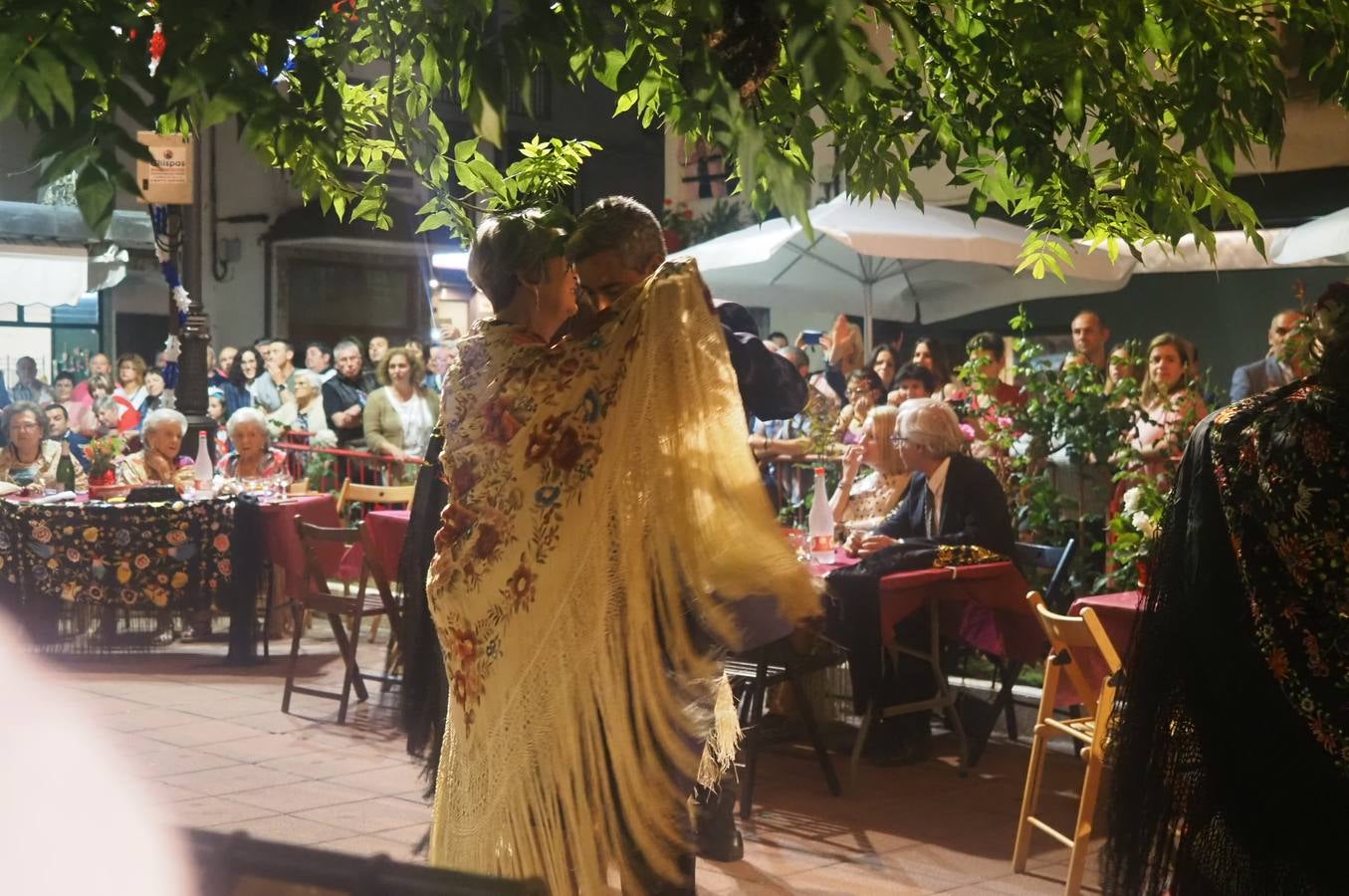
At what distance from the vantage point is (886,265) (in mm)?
12273

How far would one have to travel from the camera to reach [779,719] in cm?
721

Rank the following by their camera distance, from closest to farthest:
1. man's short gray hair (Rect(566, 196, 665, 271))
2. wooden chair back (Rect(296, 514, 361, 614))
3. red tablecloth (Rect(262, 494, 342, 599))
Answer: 1. man's short gray hair (Rect(566, 196, 665, 271))
2. wooden chair back (Rect(296, 514, 361, 614))
3. red tablecloth (Rect(262, 494, 342, 599))

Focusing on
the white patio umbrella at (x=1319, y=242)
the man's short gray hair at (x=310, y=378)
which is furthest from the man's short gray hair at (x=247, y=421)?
the white patio umbrella at (x=1319, y=242)

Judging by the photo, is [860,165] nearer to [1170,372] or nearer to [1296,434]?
[1296,434]

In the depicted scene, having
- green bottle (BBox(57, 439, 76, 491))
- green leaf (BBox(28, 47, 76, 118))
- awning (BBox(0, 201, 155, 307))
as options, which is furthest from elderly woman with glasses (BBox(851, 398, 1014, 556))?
awning (BBox(0, 201, 155, 307))

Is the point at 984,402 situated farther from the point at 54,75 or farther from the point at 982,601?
the point at 54,75

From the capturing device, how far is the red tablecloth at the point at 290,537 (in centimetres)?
941

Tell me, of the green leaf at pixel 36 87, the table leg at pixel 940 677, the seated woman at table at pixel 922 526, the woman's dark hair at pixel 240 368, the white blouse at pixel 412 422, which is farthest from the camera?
the woman's dark hair at pixel 240 368

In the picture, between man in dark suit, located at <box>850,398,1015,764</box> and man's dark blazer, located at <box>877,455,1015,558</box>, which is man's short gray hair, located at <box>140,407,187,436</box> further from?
man's dark blazer, located at <box>877,455,1015,558</box>

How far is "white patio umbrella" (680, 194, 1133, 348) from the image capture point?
404 inches

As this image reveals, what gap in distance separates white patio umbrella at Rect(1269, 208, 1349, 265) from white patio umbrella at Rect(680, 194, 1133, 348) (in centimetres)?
110

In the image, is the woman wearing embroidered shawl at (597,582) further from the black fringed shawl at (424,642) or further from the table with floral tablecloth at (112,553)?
the table with floral tablecloth at (112,553)

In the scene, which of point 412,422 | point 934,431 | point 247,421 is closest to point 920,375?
point 934,431

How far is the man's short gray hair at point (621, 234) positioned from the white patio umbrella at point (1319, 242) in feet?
24.4
